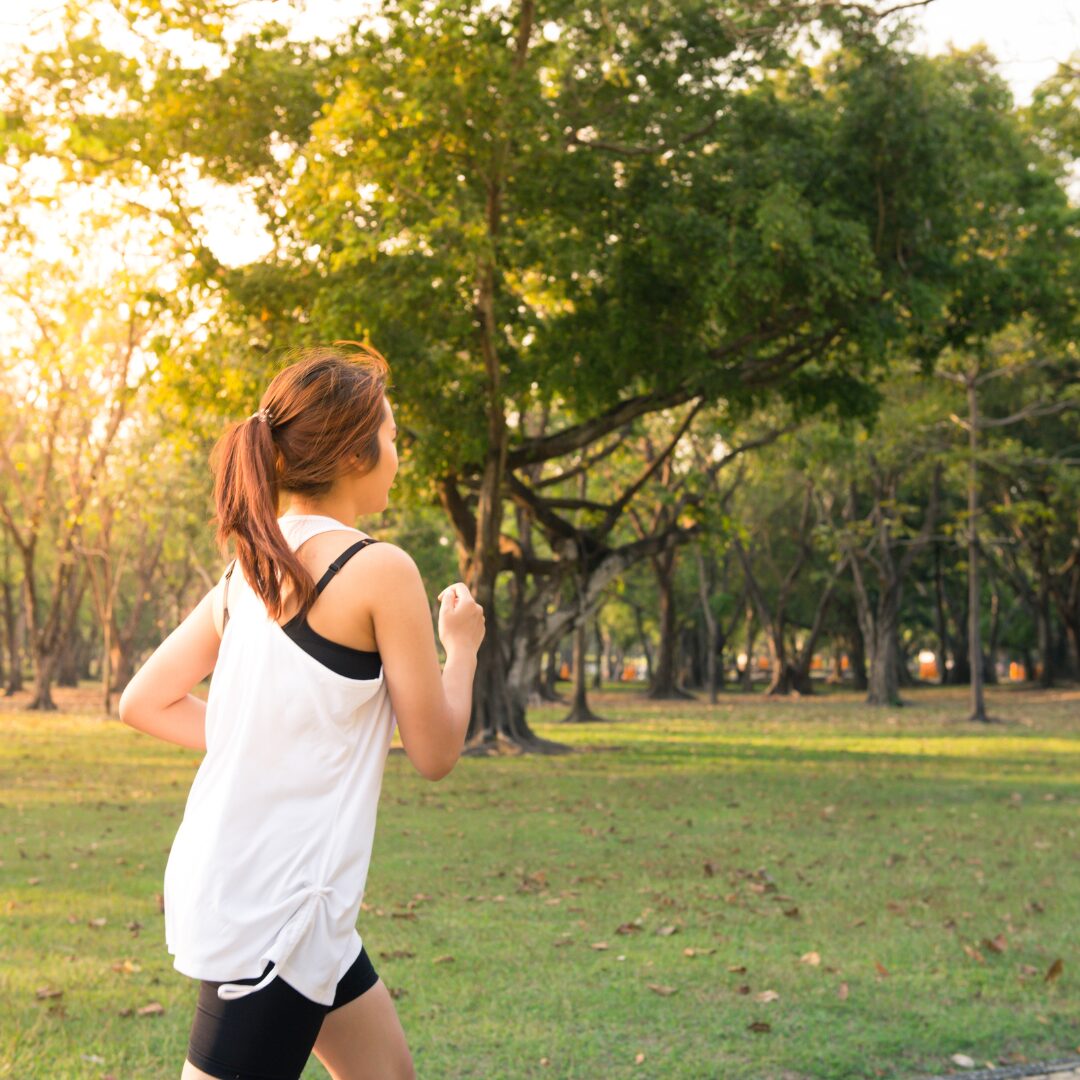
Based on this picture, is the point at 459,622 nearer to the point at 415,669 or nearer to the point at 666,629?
the point at 415,669

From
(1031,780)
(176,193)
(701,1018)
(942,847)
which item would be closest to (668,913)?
(701,1018)

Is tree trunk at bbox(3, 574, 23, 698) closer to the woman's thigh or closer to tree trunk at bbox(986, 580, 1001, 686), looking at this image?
tree trunk at bbox(986, 580, 1001, 686)

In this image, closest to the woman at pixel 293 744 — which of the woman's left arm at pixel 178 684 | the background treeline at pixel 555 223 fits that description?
the woman's left arm at pixel 178 684

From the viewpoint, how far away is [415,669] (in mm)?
2422

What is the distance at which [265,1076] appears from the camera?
2393mm

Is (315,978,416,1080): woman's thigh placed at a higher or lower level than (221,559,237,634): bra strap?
lower

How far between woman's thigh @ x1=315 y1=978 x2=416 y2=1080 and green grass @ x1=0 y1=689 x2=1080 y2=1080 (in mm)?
2981

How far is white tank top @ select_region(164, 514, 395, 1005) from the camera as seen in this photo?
2.35 meters

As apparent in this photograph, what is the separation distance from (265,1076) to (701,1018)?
4194 millimetres

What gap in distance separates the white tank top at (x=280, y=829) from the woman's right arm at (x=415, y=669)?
60mm

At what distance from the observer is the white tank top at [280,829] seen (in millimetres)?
2350

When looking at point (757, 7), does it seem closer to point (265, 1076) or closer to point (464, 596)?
point (464, 596)

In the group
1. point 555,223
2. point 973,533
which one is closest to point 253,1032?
point 555,223

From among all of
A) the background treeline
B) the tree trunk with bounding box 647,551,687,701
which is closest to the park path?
the background treeline
